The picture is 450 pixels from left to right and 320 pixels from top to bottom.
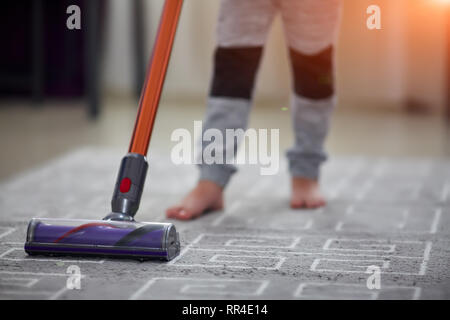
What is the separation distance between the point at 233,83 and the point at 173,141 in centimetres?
88

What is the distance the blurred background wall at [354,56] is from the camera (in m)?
2.75

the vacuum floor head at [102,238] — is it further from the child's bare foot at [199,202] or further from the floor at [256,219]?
the child's bare foot at [199,202]

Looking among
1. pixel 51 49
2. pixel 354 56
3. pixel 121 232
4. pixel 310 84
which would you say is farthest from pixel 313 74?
pixel 51 49

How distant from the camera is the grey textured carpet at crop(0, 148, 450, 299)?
38.5 inches

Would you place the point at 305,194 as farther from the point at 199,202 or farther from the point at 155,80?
the point at 155,80

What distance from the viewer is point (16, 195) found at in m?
1.62

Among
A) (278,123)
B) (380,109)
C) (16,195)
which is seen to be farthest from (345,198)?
(380,109)

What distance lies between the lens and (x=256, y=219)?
142 centimetres

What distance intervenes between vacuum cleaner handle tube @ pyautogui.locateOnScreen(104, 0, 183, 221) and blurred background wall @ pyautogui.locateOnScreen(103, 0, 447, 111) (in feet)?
4.86

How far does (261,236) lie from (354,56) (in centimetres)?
171

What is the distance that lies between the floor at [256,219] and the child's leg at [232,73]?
0.07m

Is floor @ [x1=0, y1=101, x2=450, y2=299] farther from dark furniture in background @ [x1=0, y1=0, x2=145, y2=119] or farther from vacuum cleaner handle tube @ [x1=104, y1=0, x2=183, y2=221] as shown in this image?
dark furniture in background @ [x1=0, y1=0, x2=145, y2=119]

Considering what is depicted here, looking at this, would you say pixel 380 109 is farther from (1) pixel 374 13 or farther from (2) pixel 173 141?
(2) pixel 173 141

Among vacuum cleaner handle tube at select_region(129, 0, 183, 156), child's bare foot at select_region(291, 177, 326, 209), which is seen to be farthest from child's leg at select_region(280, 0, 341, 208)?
vacuum cleaner handle tube at select_region(129, 0, 183, 156)
